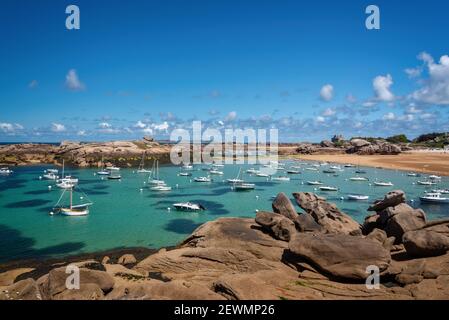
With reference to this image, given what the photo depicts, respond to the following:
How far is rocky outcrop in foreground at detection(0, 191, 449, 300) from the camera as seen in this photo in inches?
808

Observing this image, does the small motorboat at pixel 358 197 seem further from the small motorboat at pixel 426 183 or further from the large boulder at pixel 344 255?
the large boulder at pixel 344 255

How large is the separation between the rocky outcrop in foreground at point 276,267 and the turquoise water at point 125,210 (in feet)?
30.4

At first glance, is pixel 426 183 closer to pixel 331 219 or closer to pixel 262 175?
pixel 262 175

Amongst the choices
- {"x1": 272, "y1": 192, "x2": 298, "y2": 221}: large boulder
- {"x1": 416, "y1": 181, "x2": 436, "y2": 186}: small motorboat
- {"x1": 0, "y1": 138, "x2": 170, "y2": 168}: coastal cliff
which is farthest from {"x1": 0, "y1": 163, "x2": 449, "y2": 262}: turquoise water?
{"x1": 0, "y1": 138, "x2": 170, "y2": 168}: coastal cliff

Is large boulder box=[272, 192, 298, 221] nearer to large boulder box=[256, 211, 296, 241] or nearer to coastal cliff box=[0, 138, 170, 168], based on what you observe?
large boulder box=[256, 211, 296, 241]

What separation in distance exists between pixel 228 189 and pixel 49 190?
41.5 m

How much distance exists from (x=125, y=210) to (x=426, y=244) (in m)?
46.8

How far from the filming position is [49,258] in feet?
118

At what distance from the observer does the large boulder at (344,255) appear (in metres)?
22.5

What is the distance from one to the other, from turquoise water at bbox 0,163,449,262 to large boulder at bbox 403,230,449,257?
25.0 m

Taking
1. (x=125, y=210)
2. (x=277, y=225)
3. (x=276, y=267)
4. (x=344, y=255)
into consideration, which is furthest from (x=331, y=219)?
(x=125, y=210)
